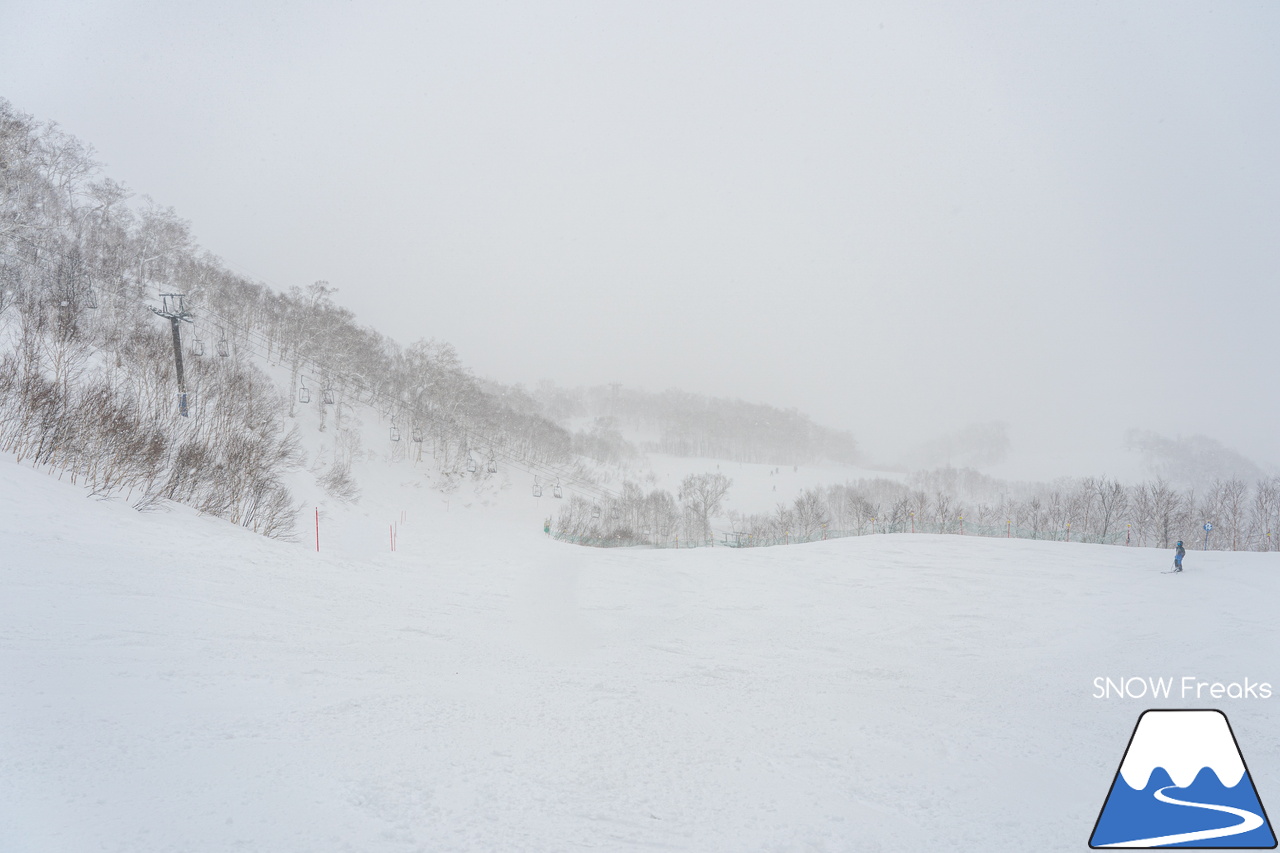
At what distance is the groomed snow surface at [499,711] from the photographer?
349 centimetres

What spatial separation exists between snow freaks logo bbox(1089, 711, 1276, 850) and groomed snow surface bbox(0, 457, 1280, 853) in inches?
22.4

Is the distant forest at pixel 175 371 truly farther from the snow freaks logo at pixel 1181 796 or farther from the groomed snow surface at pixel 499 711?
the snow freaks logo at pixel 1181 796

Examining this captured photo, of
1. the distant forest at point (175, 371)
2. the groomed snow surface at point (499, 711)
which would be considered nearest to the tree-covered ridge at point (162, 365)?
the distant forest at point (175, 371)

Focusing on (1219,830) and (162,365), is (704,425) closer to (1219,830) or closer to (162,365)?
(162,365)

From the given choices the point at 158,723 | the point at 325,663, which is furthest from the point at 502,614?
the point at 158,723

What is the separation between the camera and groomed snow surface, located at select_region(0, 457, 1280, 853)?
3.49 m

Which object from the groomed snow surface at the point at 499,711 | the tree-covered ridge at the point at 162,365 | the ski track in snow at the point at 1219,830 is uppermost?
the tree-covered ridge at the point at 162,365

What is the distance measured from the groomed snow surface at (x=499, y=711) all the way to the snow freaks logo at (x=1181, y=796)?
569 millimetres

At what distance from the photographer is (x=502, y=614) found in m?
11.8

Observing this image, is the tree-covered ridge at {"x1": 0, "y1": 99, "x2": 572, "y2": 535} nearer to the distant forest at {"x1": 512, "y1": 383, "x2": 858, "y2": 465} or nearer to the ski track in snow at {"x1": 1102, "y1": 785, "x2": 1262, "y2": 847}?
the ski track in snow at {"x1": 1102, "y1": 785, "x2": 1262, "y2": 847}

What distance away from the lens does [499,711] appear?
5602mm

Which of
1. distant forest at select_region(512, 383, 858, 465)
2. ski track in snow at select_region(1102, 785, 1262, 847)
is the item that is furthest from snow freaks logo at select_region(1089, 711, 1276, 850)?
distant forest at select_region(512, 383, 858, 465)

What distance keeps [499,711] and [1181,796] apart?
5.60m

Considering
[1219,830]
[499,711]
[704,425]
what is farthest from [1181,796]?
[704,425]
